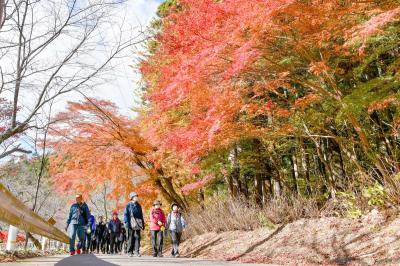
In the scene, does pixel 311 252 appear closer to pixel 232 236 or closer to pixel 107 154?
pixel 232 236

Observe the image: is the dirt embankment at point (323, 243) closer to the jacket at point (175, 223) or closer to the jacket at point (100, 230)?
the jacket at point (175, 223)

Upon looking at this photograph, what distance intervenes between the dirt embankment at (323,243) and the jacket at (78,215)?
12.0ft

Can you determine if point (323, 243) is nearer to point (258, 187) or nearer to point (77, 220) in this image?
point (77, 220)

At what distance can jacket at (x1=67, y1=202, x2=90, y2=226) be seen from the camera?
29.6 feet

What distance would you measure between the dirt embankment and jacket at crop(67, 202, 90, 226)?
3649 mm

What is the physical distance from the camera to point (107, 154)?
14.2m

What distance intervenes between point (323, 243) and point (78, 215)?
5.59m

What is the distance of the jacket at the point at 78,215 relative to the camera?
29.6ft

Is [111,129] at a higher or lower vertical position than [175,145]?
higher

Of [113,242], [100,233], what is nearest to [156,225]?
[113,242]

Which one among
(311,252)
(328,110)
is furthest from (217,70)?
(311,252)

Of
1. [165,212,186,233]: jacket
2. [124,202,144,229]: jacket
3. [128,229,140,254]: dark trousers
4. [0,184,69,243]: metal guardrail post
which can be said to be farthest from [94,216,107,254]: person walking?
[0,184,69,243]: metal guardrail post

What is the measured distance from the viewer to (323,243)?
7.80 meters

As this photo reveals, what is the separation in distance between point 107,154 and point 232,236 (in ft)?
18.8
